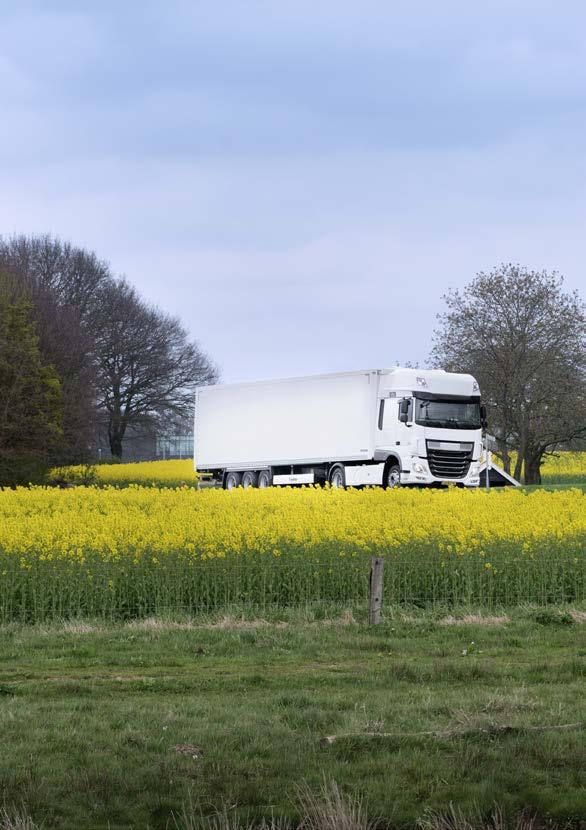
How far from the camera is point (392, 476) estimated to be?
39219mm

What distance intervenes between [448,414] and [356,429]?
303 centimetres

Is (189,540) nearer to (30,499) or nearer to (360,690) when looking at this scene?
(360,690)

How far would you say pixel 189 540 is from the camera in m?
19.0

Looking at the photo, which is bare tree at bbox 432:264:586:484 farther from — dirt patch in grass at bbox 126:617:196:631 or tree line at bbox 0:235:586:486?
dirt patch in grass at bbox 126:617:196:631

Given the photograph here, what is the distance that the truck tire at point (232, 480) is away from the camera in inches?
1842

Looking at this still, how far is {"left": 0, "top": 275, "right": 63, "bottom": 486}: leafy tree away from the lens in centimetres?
5269

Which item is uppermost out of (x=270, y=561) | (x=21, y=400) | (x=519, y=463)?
(x=21, y=400)

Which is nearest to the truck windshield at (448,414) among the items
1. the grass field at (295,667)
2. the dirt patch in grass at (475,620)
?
the grass field at (295,667)

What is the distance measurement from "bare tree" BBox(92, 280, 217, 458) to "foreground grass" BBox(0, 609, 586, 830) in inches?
2565

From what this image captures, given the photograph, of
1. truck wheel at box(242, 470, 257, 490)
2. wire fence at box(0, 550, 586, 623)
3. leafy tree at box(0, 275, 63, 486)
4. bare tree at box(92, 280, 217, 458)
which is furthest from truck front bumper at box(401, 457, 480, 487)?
bare tree at box(92, 280, 217, 458)

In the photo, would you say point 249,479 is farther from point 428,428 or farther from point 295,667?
point 295,667

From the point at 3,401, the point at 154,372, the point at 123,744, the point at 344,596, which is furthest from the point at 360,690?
the point at 154,372

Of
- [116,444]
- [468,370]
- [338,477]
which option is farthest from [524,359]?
[116,444]

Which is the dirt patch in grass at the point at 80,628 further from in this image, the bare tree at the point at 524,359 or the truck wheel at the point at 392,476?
the bare tree at the point at 524,359
